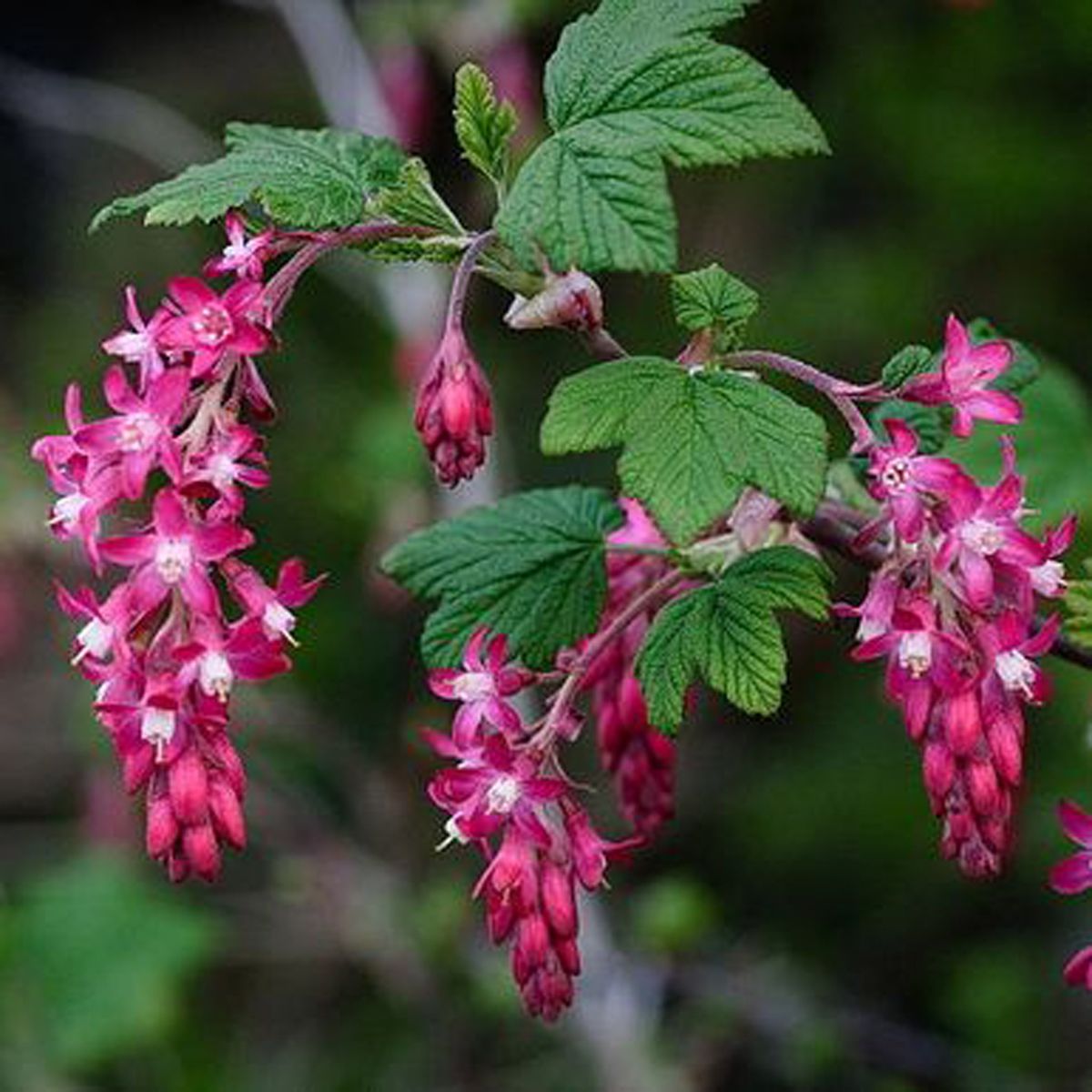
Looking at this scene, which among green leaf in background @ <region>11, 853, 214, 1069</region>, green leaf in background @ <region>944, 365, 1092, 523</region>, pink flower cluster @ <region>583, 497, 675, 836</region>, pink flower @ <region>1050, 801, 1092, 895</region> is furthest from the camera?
green leaf in background @ <region>11, 853, 214, 1069</region>

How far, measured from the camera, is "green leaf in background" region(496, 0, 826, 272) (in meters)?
1.21

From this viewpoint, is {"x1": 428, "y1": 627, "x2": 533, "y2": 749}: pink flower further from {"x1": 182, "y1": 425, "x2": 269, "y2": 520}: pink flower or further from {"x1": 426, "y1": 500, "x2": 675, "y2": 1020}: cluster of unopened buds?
{"x1": 182, "y1": 425, "x2": 269, "y2": 520}: pink flower

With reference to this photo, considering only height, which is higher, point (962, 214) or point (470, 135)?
point (470, 135)

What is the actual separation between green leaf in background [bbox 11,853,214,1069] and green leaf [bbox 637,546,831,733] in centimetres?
220

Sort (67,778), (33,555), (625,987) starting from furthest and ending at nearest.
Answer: (67,778) < (33,555) < (625,987)

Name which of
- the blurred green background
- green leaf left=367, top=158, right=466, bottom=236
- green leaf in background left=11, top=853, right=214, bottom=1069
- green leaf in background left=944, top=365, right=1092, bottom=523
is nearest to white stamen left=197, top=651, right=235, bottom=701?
green leaf left=367, top=158, right=466, bottom=236

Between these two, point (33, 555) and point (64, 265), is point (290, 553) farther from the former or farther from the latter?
point (64, 265)

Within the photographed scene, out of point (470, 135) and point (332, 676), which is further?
point (332, 676)

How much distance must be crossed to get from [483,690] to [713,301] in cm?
31

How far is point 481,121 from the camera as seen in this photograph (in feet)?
4.62

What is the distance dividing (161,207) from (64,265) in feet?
13.6

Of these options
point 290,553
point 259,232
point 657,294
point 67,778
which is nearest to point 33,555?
point 290,553

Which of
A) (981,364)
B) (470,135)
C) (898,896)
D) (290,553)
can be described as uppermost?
(470,135)

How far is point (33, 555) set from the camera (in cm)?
399
